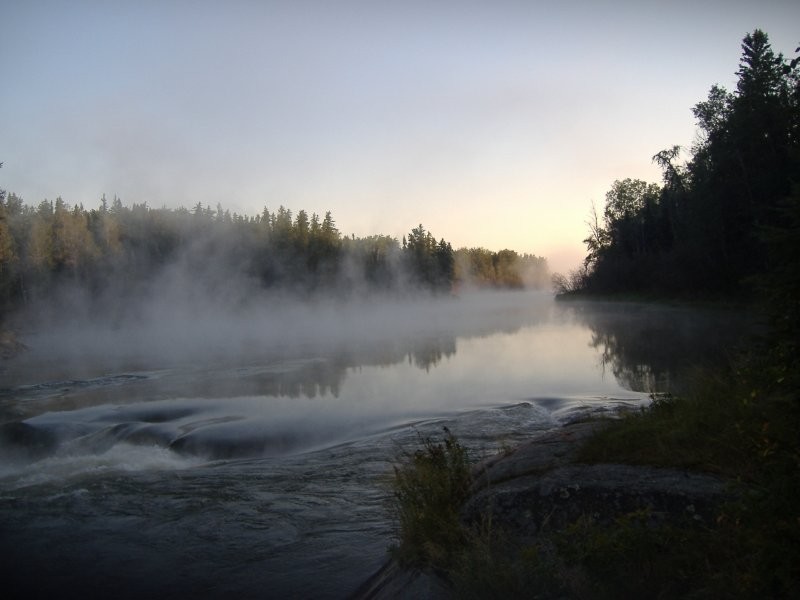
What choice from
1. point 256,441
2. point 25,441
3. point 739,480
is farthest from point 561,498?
point 25,441

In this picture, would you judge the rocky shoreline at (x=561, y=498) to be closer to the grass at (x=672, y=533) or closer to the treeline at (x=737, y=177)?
the grass at (x=672, y=533)

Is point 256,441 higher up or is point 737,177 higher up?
point 737,177

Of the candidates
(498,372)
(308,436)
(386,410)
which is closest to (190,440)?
(308,436)

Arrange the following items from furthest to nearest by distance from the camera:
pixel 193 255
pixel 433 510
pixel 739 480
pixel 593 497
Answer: pixel 193 255, pixel 433 510, pixel 593 497, pixel 739 480

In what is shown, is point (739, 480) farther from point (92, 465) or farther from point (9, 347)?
point (9, 347)

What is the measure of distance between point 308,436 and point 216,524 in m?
5.12

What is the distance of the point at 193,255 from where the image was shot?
3403 inches

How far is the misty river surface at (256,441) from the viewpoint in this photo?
682 centimetres

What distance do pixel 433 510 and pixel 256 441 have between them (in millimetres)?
7962

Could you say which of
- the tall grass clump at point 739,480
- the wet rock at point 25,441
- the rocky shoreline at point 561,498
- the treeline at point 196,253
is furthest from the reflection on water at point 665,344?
the treeline at point 196,253

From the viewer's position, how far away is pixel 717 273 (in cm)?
3809

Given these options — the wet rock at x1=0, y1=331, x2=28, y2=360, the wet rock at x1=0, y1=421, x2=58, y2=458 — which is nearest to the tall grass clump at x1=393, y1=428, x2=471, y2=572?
the wet rock at x1=0, y1=421, x2=58, y2=458

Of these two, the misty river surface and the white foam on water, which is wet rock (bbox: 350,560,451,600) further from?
the white foam on water

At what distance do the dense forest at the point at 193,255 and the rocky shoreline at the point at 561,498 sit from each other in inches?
2032
